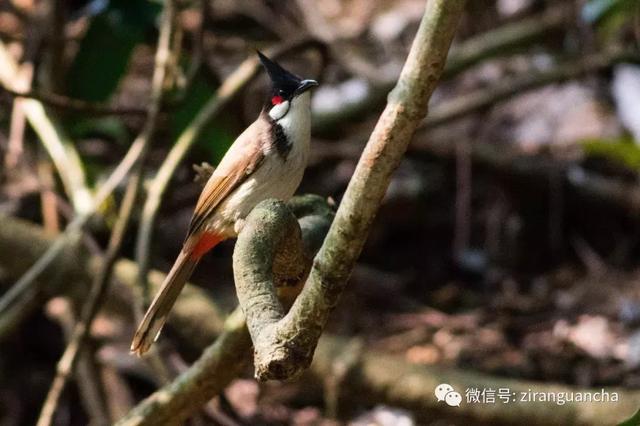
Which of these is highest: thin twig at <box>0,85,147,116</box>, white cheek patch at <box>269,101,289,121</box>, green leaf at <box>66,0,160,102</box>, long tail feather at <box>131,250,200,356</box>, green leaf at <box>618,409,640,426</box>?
green leaf at <box>66,0,160,102</box>

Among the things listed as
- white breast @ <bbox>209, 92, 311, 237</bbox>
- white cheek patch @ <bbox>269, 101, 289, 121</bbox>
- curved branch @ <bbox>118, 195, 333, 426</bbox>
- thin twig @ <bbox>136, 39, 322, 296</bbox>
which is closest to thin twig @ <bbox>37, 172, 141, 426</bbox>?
thin twig @ <bbox>136, 39, 322, 296</bbox>

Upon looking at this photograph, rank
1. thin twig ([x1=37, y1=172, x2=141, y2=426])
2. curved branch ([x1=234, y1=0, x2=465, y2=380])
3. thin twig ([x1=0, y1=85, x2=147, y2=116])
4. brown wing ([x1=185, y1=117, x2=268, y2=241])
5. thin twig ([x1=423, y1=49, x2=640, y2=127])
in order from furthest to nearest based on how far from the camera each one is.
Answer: thin twig ([x1=423, y1=49, x2=640, y2=127]) < thin twig ([x1=0, y1=85, x2=147, y2=116]) < thin twig ([x1=37, y1=172, x2=141, y2=426]) < brown wing ([x1=185, y1=117, x2=268, y2=241]) < curved branch ([x1=234, y1=0, x2=465, y2=380])

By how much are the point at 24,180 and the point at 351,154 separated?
1522 millimetres

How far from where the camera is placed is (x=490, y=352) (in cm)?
389

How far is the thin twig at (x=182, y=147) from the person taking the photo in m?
2.90

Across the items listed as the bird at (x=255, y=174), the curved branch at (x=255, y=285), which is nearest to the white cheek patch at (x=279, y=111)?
the bird at (x=255, y=174)

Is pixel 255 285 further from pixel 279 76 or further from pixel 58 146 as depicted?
pixel 58 146

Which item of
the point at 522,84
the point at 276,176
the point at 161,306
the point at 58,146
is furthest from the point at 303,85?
the point at 522,84

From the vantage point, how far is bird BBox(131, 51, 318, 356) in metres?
1.96

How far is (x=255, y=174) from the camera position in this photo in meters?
2.03

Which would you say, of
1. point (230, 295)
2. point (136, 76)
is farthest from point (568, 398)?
point (136, 76)

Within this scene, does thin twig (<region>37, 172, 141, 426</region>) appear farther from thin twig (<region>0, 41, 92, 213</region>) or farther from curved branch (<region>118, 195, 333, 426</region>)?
curved branch (<region>118, 195, 333, 426</region>)

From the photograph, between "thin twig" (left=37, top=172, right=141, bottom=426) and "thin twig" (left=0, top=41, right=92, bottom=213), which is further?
"thin twig" (left=0, top=41, right=92, bottom=213)

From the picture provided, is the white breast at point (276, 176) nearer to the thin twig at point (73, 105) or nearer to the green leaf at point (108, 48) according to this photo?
the thin twig at point (73, 105)
